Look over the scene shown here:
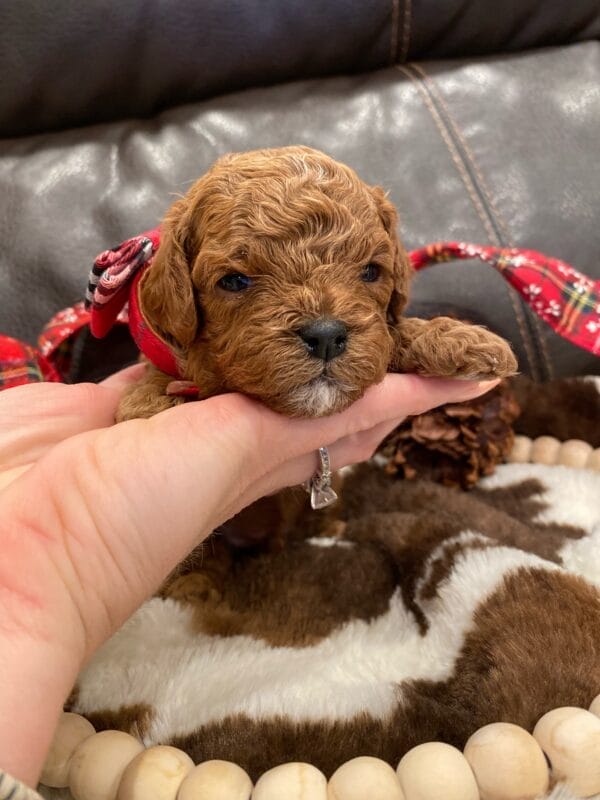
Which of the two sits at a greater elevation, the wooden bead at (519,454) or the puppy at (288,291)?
the puppy at (288,291)

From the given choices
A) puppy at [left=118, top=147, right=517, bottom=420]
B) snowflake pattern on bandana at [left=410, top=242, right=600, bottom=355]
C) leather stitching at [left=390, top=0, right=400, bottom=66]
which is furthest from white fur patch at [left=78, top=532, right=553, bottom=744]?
leather stitching at [left=390, top=0, right=400, bottom=66]

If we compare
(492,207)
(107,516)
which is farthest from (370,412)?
(492,207)

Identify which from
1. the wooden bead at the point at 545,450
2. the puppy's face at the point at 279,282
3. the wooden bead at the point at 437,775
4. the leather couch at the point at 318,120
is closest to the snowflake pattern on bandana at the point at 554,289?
the leather couch at the point at 318,120

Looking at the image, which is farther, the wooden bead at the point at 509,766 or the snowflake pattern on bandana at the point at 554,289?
the snowflake pattern on bandana at the point at 554,289

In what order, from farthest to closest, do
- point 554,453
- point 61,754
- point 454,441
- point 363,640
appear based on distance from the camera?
point 554,453 → point 454,441 → point 363,640 → point 61,754

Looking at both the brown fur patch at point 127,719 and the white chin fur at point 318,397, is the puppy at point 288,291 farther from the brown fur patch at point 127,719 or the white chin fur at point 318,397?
the brown fur patch at point 127,719

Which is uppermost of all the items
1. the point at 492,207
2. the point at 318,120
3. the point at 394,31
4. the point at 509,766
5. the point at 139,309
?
the point at 394,31

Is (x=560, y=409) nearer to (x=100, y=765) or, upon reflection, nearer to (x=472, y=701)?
(x=472, y=701)
